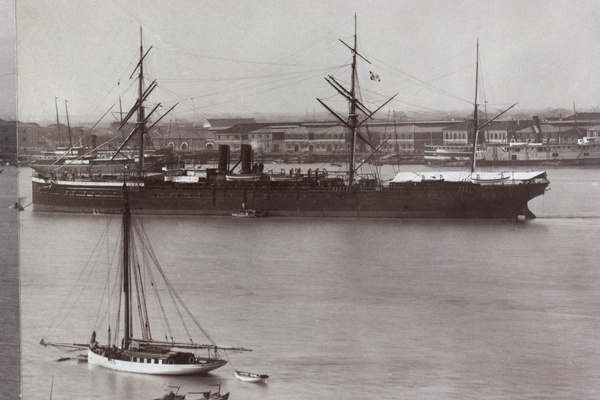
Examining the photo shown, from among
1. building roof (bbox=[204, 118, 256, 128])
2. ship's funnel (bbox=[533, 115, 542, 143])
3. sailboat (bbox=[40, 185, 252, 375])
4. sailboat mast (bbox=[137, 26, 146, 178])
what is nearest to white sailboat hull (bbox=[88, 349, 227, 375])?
sailboat (bbox=[40, 185, 252, 375])

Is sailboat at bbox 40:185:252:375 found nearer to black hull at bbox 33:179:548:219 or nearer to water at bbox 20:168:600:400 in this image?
water at bbox 20:168:600:400

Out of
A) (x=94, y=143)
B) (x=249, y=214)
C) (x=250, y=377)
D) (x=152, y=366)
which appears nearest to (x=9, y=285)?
(x=94, y=143)

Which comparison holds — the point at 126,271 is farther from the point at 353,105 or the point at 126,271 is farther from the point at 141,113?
the point at 353,105

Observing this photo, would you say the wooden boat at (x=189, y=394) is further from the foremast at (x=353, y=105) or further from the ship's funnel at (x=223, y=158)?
the foremast at (x=353, y=105)

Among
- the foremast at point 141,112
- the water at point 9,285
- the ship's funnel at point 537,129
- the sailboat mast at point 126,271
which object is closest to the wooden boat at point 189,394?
the sailboat mast at point 126,271

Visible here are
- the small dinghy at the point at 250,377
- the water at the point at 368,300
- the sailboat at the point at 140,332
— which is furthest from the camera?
the sailboat at the point at 140,332

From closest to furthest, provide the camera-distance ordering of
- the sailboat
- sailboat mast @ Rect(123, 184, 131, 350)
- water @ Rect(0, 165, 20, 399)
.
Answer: the sailboat
sailboat mast @ Rect(123, 184, 131, 350)
water @ Rect(0, 165, 20, 399)

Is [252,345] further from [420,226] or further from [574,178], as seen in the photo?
[574,178]

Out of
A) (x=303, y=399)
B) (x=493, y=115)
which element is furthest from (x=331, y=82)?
(x=303, y=399)
